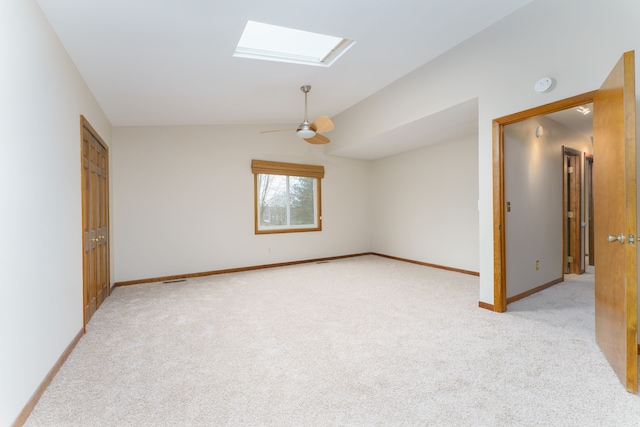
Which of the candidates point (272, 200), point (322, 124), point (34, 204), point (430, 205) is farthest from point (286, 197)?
point (34, 204)

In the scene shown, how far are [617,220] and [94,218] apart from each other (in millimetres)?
4597

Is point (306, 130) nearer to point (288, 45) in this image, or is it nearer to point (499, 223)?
point (288, 45)

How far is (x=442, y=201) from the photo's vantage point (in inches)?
218

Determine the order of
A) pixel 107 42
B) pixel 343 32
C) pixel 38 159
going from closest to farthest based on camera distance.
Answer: pixel 38 159 → pixel 107 42 → pixel 343 32

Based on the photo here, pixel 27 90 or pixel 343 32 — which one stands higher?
pixel 343 32

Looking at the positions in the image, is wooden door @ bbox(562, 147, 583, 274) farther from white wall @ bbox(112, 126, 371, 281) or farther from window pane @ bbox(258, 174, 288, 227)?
window pane @ bbox(258, 174, 288, 227)

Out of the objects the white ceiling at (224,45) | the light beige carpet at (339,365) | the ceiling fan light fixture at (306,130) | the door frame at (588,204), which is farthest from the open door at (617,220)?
the door frame at (588,204)

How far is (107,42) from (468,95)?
133 inches

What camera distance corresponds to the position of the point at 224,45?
2.69m

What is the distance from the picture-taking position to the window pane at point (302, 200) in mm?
6273

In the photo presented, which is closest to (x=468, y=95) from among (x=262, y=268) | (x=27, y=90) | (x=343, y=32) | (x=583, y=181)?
(x=343, y=32)

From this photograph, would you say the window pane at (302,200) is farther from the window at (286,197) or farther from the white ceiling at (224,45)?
the white ceiling at (224,45)

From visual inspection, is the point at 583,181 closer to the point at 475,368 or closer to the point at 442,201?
the point at 442,201

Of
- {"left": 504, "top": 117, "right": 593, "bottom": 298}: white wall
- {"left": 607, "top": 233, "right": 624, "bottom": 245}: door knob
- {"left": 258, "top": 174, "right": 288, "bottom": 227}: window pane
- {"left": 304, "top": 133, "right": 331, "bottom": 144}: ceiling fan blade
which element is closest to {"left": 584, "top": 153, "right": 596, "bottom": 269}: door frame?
{"left": 504, "top": 117, "right": 593, "bottom": 298}: white wall
